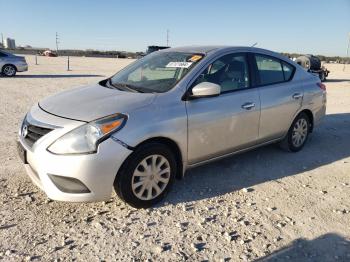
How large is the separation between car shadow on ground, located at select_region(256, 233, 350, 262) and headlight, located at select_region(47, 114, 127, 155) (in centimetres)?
173

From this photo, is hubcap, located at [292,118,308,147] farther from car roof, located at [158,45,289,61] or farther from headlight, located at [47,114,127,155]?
headlight, located at [47,114,127,155]

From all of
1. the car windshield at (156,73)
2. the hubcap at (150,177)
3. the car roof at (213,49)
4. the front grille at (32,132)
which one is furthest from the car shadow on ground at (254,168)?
the car roof at (213,49)

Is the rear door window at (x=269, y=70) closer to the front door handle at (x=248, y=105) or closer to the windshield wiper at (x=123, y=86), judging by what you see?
the front door handle at (x=248, y=105)

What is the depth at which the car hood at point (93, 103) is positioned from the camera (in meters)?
3.55

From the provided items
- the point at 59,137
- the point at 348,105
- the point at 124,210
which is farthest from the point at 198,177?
the point at 348,105

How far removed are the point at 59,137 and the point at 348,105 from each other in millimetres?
9863

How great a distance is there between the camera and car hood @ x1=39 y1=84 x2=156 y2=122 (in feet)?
11.6

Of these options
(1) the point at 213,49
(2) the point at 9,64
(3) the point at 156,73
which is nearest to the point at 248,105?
(1) the point at 213,49

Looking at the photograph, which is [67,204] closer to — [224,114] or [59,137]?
[59,137]

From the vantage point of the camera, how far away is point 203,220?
11.8 ft

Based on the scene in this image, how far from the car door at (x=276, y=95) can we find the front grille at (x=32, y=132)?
9.06ft

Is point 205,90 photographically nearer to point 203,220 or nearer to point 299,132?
point 203,220

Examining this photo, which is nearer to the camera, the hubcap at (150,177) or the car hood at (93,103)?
the car hood at (93,103)

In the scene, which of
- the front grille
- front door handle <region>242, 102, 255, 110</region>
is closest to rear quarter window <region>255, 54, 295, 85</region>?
front door handle <region>242, 102, 255, 110</region>
